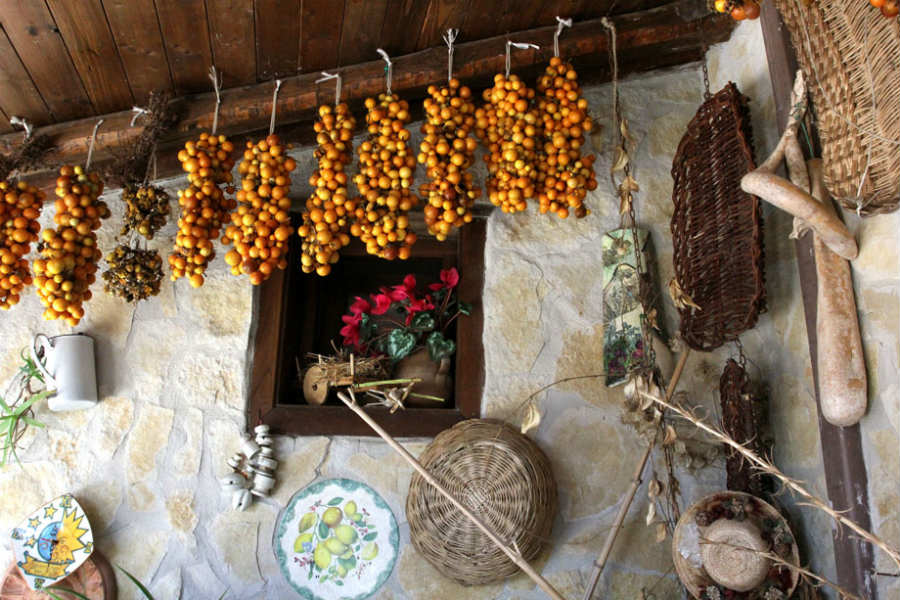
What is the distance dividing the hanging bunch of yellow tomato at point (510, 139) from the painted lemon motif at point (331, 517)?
3.60 feet

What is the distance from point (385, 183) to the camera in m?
2.09

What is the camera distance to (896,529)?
63.1 inches

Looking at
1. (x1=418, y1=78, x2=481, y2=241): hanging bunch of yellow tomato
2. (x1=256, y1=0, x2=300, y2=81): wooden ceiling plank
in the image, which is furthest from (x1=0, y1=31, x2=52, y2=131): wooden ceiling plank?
(x1=418, y1=78, x2=481, y2=241): hanging bunch of yellow tomato

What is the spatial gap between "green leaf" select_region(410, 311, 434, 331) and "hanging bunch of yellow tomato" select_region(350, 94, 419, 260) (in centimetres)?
41

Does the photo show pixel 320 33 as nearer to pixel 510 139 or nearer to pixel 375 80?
pixel 375 80

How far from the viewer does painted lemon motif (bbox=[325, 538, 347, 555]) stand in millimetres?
2258

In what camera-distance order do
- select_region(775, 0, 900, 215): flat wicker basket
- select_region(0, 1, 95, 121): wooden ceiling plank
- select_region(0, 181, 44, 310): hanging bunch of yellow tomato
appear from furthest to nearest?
select_region(0, 181, 44, 310): hanging bunch of yellow tomato < select_region(0, 1, 95, 121): wooden ceiling plank < select_region(775, 0, 900, 215): flat wicker basket

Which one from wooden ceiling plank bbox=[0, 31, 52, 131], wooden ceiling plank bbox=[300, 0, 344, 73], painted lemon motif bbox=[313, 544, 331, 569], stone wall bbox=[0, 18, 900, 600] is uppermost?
wooden ceiling plank bbox=[300, 0, 344, 73]

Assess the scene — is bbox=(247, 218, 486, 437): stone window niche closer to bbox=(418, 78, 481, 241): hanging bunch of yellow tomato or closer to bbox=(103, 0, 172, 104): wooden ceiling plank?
bbox=(418, 78, 481, 241): hanging bunch of yellow tomato

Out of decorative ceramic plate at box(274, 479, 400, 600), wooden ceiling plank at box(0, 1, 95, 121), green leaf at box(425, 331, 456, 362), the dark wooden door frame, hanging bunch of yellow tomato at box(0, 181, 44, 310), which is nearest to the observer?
the dark wooden door frame

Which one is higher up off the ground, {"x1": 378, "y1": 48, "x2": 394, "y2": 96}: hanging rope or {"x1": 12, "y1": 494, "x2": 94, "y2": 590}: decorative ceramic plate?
{"x1": 378, "y1": 48, "x2": 394, "y2": 96}: hanging rope

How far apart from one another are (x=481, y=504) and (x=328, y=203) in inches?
39.4

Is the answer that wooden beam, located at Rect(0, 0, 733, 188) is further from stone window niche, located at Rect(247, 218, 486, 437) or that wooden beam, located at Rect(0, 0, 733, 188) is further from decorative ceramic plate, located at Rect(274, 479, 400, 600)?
decorative ceramic plate, located at Rect(274, 479, 400, 600)

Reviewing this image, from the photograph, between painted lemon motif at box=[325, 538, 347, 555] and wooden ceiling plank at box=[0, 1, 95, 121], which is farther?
painted lemon motif at box=[325, 538, 347, 555]
